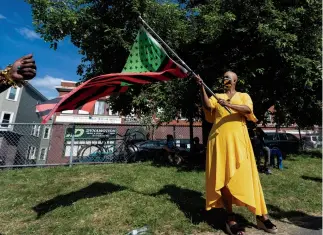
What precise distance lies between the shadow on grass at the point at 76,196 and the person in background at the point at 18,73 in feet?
10.8

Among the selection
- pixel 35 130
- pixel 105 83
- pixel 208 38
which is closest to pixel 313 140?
pixel 208 38

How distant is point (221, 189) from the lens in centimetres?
421

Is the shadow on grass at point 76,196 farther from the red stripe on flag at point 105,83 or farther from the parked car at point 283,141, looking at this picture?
the parked car at point 283,141

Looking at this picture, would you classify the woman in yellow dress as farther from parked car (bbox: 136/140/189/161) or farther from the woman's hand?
parked car (bbox: 136/140/189/161)

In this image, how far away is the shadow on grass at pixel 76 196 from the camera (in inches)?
205

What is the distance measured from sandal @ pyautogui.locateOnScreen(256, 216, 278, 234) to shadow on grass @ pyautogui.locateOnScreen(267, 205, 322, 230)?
2.43 feet

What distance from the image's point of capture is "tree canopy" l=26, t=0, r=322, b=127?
8.42 meters

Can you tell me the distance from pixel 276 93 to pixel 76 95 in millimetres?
8252

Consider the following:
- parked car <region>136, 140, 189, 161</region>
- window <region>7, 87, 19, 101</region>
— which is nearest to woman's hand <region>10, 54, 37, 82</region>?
parked car <region>136, 140, 189, 161</region>

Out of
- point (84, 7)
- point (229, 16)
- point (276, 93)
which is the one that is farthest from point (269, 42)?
point (84, 7)

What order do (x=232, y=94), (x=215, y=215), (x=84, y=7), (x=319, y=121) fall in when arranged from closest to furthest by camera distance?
(x=232, y=94) < (x=215, y=215) < (x=84, y=7) < (x=319, y=121)

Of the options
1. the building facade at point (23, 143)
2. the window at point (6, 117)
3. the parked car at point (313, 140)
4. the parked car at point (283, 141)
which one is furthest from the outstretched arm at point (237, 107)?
the window at point (6, 117)

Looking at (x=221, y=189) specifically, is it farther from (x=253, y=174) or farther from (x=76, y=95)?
(x=76, y=95)

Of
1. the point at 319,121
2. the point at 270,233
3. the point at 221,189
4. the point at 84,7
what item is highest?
the point at 84,7
